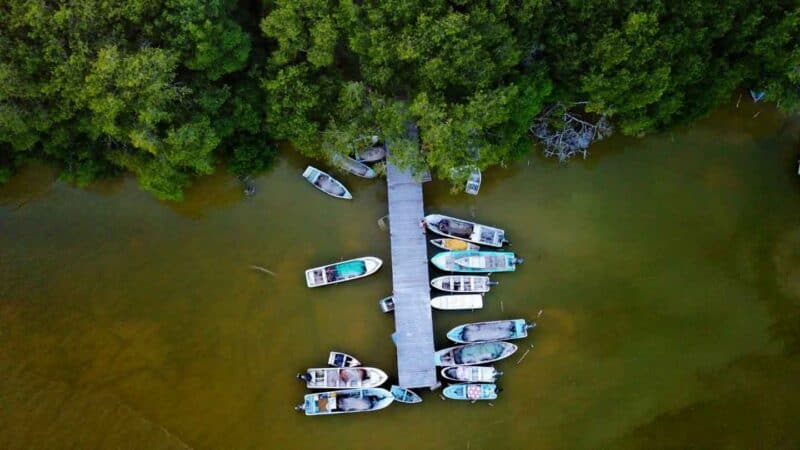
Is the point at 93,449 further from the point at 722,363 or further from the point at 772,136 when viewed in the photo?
the point at 772,136

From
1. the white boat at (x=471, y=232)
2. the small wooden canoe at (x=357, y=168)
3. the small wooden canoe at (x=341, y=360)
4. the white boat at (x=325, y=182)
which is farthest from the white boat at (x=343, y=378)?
the small wooden canoe at (x=357, y=168)

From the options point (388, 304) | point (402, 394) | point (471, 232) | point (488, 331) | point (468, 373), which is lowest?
point (402, 394)

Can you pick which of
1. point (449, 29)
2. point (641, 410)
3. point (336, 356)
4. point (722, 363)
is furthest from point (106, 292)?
point (722, 363)

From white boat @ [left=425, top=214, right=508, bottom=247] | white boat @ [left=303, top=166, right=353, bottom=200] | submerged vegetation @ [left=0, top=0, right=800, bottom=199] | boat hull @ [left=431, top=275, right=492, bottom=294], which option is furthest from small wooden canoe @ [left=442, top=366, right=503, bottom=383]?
white boat @ [left=303, top=166, right=353, bottom=200]

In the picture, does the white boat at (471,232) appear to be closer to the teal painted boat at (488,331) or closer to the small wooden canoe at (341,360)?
the teal painted boat at (488,331)

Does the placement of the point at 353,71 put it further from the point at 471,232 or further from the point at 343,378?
the point at 343,378

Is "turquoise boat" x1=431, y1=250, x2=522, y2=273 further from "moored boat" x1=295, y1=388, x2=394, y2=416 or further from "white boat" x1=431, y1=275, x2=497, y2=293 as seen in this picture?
"moored boat" x1=295, y1=388, x2=394, y2=416

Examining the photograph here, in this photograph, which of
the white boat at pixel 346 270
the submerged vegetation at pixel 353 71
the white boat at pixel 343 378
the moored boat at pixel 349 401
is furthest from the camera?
the white boat at pixel 346 270

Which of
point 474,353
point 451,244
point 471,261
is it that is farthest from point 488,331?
point 451,244
